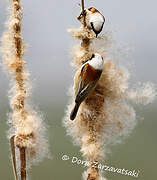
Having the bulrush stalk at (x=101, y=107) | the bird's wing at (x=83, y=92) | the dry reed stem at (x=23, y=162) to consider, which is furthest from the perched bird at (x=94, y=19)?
the dry reed stem at (x=23, y=162)

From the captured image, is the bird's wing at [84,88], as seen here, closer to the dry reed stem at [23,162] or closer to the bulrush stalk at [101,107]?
the bulrush stalk at [101,107]

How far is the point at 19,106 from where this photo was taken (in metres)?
0.73

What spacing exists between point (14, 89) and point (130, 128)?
11.2 inches

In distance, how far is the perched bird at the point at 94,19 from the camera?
2.25 feet

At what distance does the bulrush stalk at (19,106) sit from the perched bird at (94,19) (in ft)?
0.45

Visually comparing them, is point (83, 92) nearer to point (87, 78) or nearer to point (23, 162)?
point (87, 78)

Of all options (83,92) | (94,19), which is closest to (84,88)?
(83,92)

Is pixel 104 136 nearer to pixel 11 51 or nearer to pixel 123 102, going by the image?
pixel 123 102

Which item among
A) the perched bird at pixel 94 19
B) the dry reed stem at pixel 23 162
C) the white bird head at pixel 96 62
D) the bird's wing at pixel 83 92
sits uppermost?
the perched bird at pixel 94 19

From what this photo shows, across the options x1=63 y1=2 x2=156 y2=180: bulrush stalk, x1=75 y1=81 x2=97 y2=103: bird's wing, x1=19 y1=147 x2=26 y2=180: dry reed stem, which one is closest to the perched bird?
x1=63 y1=2 x2=156 y2=180: bulrush stalk

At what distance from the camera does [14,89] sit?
0.75m

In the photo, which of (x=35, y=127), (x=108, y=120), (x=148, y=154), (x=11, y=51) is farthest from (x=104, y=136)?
(x=148, y=154)

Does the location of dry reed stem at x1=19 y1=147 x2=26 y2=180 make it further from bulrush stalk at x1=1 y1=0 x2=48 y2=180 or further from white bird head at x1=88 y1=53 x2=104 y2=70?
white bird head at x1=88 y1=53 x2=104 y2=70

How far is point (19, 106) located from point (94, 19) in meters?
0.25
